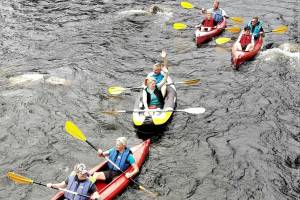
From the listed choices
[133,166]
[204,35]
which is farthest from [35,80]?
[204,35]

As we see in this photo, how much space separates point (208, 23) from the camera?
1738 cm

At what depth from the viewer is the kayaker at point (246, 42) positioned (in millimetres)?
15439

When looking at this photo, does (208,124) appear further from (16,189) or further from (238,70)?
(16,189)

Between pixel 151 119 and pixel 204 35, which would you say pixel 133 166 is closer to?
pixel 151 119

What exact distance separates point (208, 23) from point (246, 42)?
236 cm

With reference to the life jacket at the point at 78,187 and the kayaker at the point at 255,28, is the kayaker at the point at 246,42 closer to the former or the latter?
the kayaker at the point at 255,28

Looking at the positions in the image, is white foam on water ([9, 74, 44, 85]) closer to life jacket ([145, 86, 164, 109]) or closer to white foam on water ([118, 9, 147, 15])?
life jacket ([145, 86, 164, 109])

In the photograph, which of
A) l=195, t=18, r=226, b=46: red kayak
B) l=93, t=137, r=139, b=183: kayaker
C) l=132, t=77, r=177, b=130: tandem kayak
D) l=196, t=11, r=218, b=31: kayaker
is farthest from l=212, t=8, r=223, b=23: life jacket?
l=93, t=137, r=139, b=183: kayaker

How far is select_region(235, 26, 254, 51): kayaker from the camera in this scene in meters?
15.4

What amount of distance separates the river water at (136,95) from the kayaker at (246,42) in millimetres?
652

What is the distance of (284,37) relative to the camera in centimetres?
1794

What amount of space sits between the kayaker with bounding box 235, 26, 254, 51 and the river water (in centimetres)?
65

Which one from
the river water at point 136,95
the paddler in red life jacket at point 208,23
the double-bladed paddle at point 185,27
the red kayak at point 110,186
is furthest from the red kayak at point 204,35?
the red kayak at point 110,186

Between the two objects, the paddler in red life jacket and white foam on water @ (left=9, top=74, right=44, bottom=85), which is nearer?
white foam on water @ (left=9, top=74, right=44, bottom=85)
